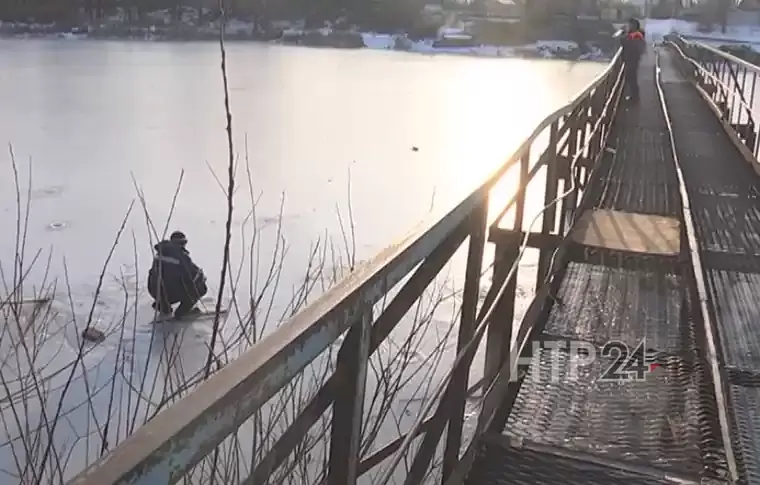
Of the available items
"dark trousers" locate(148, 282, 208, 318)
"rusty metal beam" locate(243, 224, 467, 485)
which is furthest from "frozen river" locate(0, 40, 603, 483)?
"dark trousers" locate(148, 282, 208, 318)

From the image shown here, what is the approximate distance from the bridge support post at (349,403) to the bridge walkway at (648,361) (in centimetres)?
88

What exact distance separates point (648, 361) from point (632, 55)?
26.6 ft

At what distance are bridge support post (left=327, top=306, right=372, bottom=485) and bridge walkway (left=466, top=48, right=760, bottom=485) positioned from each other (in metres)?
0.88

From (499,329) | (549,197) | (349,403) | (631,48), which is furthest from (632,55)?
(349,403)

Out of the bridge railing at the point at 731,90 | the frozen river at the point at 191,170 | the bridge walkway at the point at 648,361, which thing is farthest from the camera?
the bridge railing at the point at 731,90

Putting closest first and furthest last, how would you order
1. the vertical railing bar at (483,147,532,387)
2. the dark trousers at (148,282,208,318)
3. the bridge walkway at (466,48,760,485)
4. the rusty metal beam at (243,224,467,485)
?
the rusty metal beam at (243,224,467,485) < the bridge walkway at (466,48,760,485) < the vertical railing bar at (483,147,532,387) < the dark trousers at (148,282,208,318)

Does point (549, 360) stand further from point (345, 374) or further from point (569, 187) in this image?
point (345, 374)

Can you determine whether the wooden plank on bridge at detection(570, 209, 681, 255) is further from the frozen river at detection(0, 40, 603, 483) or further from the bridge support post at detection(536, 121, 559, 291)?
the frozen river at detection(0, 40, 603, 483)

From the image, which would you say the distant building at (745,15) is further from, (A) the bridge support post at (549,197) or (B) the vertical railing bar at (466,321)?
(B) the vertical railing bar at (466,321)

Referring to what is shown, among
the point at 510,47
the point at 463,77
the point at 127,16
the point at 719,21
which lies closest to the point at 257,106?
the point at 127,16

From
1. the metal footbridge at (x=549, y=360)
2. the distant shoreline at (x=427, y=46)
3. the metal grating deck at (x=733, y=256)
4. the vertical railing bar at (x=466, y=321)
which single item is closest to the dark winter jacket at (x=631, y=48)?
the metal grating deck at (x=733, y=256)

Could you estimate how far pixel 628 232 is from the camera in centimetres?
392

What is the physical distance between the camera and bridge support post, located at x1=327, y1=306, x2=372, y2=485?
111cm

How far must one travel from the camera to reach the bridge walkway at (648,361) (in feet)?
6.91
